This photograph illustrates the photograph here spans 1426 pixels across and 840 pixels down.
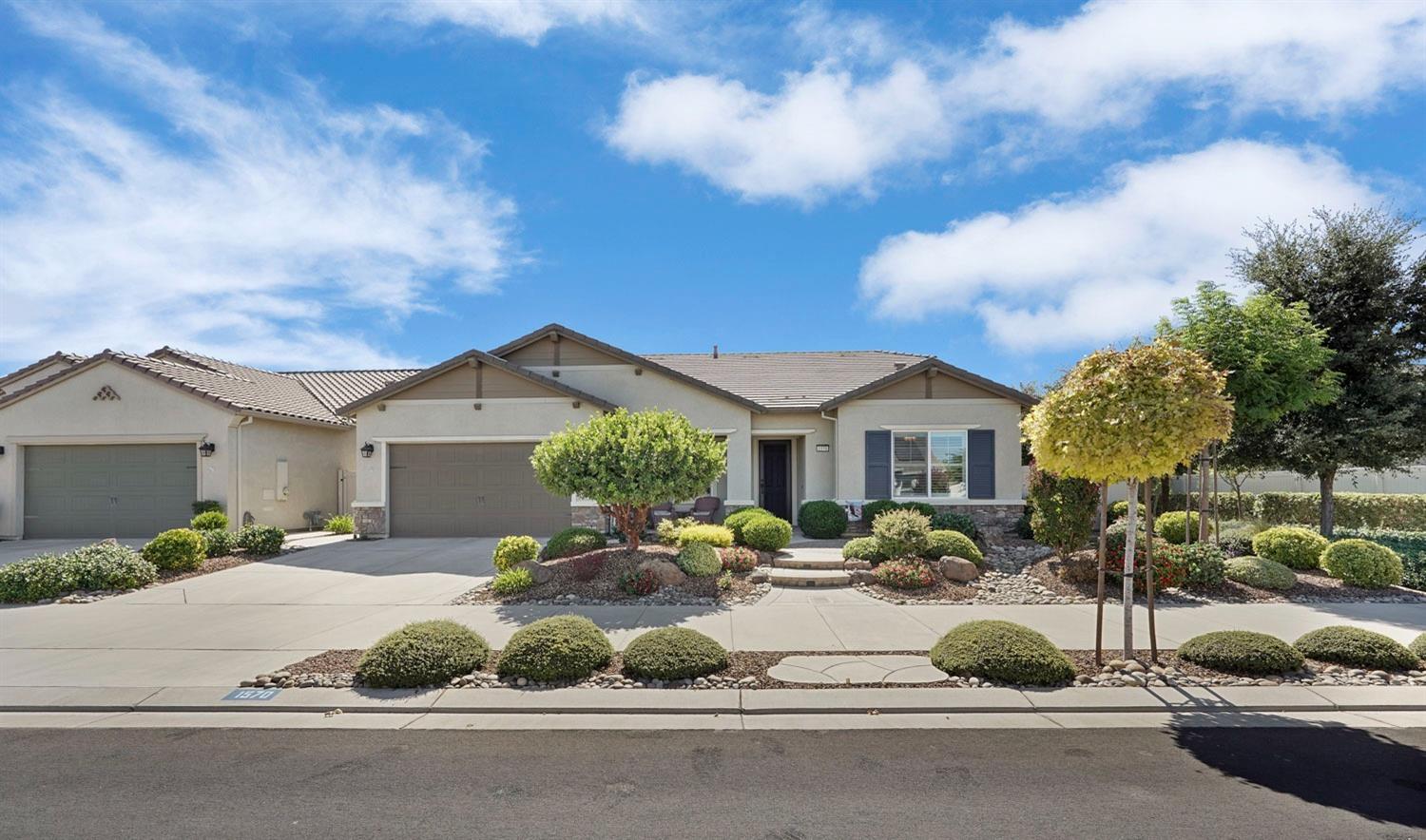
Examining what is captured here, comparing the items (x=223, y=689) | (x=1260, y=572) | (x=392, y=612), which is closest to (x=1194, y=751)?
(x=1260, y=572)

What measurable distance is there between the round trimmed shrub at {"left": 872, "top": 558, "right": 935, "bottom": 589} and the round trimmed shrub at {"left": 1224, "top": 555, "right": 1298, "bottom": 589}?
459 centimetres

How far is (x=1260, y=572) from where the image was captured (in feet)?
34.5

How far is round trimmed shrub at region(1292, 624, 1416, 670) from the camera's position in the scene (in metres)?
6.67

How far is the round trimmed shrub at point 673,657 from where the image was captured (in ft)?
20.9

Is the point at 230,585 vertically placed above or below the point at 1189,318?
below

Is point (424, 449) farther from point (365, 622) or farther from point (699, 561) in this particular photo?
point (699, 561)

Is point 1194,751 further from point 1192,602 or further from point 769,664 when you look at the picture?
point 1192,602

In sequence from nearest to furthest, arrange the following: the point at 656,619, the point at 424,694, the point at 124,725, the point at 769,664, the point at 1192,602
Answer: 1. the point at 124,725
2. the point at 424,694
3. the point at 769,664
4. the point at 656,619
5. the point at 1192,602

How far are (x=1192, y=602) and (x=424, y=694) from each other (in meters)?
10.1

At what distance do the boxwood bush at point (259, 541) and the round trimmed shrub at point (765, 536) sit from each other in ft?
31.0

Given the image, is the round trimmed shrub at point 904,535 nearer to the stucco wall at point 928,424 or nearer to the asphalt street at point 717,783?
the stucco wall at point 928,424

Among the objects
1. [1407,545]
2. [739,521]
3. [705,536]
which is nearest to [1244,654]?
[705,536]

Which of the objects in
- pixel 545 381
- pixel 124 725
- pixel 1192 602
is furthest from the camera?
pixel 545 381

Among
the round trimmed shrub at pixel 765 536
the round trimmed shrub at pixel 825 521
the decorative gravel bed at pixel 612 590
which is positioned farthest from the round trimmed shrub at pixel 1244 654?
the round trimmed shrub at pixel 825 521
